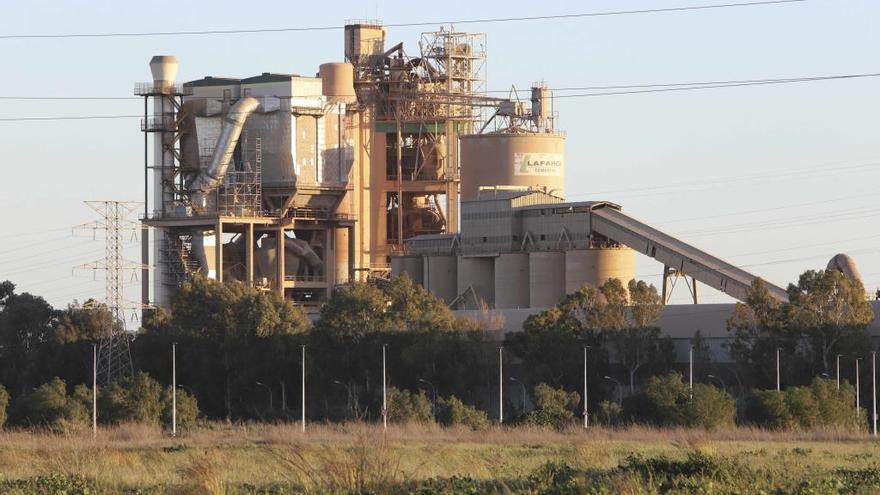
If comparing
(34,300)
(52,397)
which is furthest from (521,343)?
(34,300)

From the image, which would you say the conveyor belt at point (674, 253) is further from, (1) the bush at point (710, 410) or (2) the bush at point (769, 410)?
(1) the bush at point (710, 410)

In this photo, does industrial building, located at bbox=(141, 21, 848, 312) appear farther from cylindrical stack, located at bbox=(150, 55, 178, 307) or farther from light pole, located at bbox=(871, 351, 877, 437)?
light pole, located at bbox=(871, 351, 877, 437)

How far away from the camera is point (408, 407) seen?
293 feet

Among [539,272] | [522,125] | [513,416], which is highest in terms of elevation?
[522,125]

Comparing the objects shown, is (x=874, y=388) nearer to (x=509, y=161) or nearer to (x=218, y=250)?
(x=509, y=161)

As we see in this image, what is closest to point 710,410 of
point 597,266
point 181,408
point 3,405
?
point 181,408

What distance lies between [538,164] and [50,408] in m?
54.2

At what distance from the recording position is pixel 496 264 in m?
128

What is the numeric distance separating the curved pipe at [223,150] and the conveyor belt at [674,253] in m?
24.7

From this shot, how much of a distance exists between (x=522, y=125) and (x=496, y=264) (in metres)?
14.6

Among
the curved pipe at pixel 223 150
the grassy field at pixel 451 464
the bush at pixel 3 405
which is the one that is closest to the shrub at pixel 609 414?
the grassy field at pixel 451 464

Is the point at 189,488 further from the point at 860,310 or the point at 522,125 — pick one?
the point at 522,125

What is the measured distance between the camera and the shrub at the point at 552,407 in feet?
273

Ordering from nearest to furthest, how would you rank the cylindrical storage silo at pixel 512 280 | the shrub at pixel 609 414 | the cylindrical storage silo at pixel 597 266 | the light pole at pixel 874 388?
1. the light pole at pixel 874 388
2. the shrub at pixel 609 414
3. the cylindrical storage silo at pixel 597 266
4. the cylindrical storage silo at pixel 512 280
